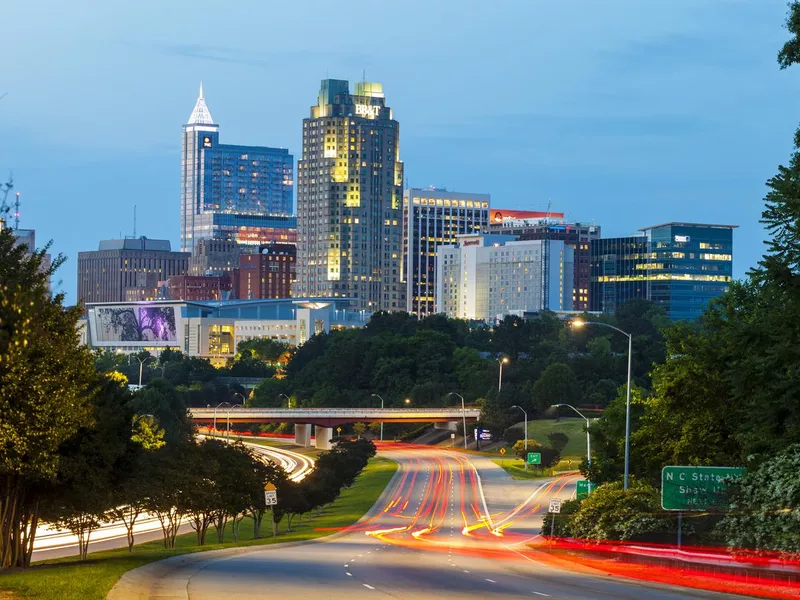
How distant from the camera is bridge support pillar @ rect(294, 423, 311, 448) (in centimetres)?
18225

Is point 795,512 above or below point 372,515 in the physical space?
above

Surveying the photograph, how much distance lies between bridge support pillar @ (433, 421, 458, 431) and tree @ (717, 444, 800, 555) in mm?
140668

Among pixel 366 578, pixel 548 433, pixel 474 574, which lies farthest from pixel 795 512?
pixel 548 433

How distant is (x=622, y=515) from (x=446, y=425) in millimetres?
138108

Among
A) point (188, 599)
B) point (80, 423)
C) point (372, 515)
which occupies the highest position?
point (80, 423)

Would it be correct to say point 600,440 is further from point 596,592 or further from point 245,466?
point 596,592

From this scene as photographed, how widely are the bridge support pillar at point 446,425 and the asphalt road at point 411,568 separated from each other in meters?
80.9

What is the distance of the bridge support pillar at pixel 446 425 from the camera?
185700 mm

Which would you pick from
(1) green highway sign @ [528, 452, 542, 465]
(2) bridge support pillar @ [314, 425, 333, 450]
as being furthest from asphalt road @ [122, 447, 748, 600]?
(2) bridge support pillar @ [314, 425, 333, 450]

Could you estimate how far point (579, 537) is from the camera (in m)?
62.6

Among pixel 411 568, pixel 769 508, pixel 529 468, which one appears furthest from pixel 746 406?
pixel 529 468

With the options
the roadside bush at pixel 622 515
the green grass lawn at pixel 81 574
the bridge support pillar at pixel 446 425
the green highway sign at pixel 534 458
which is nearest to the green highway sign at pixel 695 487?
the roadside bush at pixel 622 515

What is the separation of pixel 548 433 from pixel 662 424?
4103 inches

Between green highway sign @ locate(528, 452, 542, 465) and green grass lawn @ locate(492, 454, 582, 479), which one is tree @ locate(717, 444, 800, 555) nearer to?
green grass lawn @ locate(492, 454, 582, 479)
